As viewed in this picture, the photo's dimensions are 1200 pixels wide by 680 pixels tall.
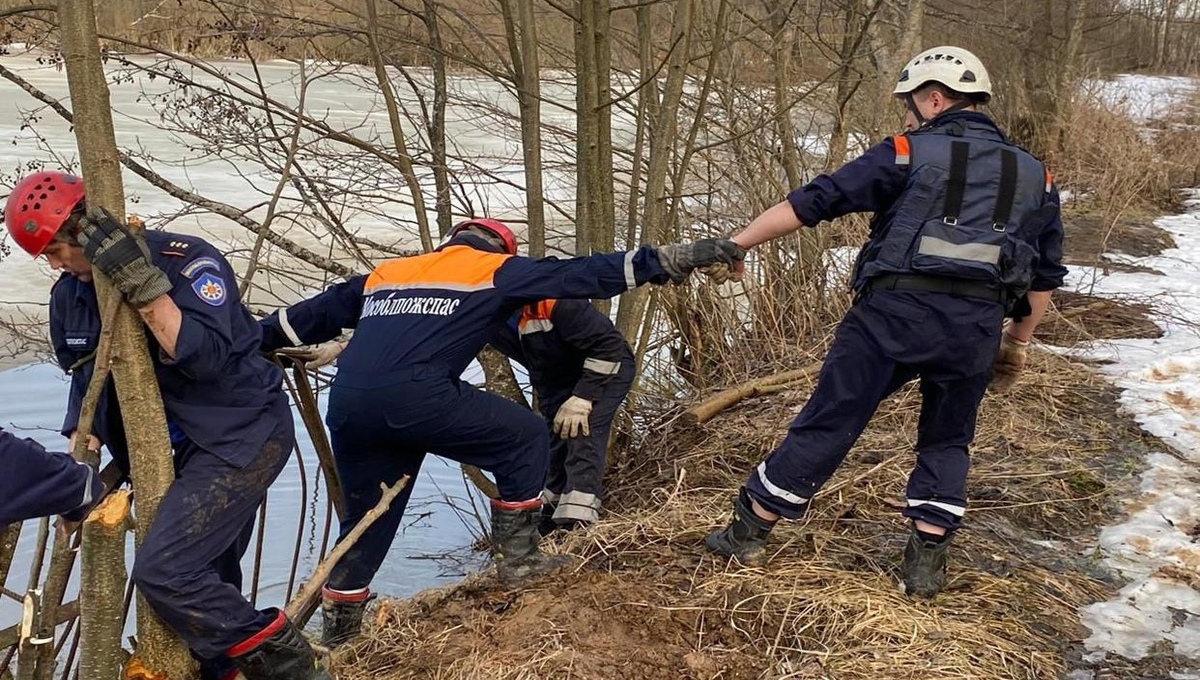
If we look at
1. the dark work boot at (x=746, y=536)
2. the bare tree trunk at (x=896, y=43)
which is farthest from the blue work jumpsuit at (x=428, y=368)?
the bare tree trunk at (x=896, y=43)

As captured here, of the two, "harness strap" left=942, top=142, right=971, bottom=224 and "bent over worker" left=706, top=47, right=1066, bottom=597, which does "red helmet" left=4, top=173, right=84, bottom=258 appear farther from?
"harness strap" left=942, top=142, right=971, bottom=224

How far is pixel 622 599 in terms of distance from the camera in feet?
12.2

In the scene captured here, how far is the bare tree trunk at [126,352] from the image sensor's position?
2732 millimetres

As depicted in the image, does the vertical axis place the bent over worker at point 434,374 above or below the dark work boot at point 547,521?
above

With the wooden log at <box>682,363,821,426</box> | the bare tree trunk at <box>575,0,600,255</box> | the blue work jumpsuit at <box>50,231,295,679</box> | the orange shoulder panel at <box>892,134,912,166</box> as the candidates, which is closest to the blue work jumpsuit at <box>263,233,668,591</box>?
the blue work jumpsuit at <box>50,231,295,679</box>

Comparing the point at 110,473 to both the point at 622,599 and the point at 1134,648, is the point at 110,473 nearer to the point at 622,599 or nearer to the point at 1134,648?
the point at 622,599

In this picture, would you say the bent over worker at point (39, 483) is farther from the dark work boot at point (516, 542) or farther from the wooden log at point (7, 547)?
the dark work boot at point (516, 542)

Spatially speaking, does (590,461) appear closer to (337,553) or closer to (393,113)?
(337,553)

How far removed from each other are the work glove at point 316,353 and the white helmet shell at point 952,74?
2375mm

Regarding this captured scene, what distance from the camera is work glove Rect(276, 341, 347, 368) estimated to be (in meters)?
4.14

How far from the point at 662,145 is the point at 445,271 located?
6.88 feet

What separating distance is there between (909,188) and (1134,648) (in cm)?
166

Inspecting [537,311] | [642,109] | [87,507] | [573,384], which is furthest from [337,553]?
[642,109]

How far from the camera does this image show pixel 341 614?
4.12m
